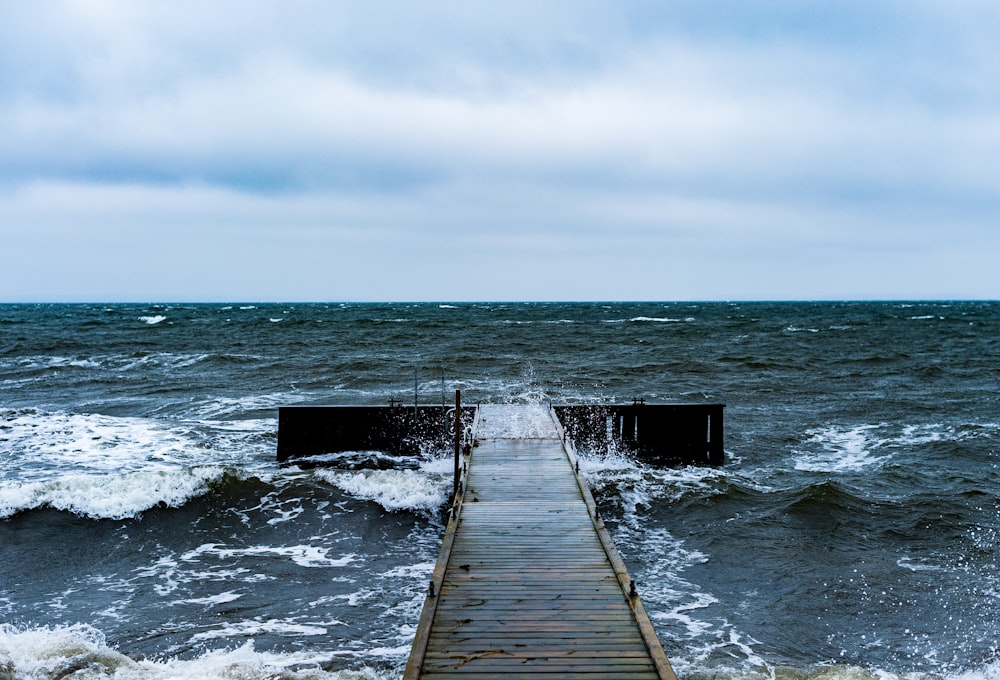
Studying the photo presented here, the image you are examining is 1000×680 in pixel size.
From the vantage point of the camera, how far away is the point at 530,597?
8789mm

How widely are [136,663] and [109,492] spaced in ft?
28.3

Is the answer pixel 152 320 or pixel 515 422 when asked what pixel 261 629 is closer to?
pixel 515 422

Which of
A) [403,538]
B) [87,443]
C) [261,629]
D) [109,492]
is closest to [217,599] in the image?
[261,629]

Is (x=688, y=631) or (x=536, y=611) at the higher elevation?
(x=536, y=611)

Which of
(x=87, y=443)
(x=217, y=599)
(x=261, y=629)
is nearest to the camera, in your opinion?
(x=261, y=629)

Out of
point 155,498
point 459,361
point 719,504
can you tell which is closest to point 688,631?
point 719,504

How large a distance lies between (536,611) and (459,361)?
40.0 metres

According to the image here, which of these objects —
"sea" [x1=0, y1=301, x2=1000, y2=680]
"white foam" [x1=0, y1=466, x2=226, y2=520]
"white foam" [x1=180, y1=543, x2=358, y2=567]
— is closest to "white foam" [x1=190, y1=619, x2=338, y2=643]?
"sea" [x1=0, y1=301, x2=1000, y2=680]

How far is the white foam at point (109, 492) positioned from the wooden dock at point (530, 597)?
8.01m

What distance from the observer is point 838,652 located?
34.3ft

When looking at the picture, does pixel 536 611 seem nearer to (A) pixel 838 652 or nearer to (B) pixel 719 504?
(A) pixel 838 652

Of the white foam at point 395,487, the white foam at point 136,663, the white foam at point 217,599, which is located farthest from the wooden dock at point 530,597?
the white foam at point 217,599

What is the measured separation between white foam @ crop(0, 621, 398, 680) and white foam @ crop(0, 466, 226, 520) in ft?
20.8

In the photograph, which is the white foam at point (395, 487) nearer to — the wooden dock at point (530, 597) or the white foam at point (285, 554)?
the white foam at point (285, 554)
